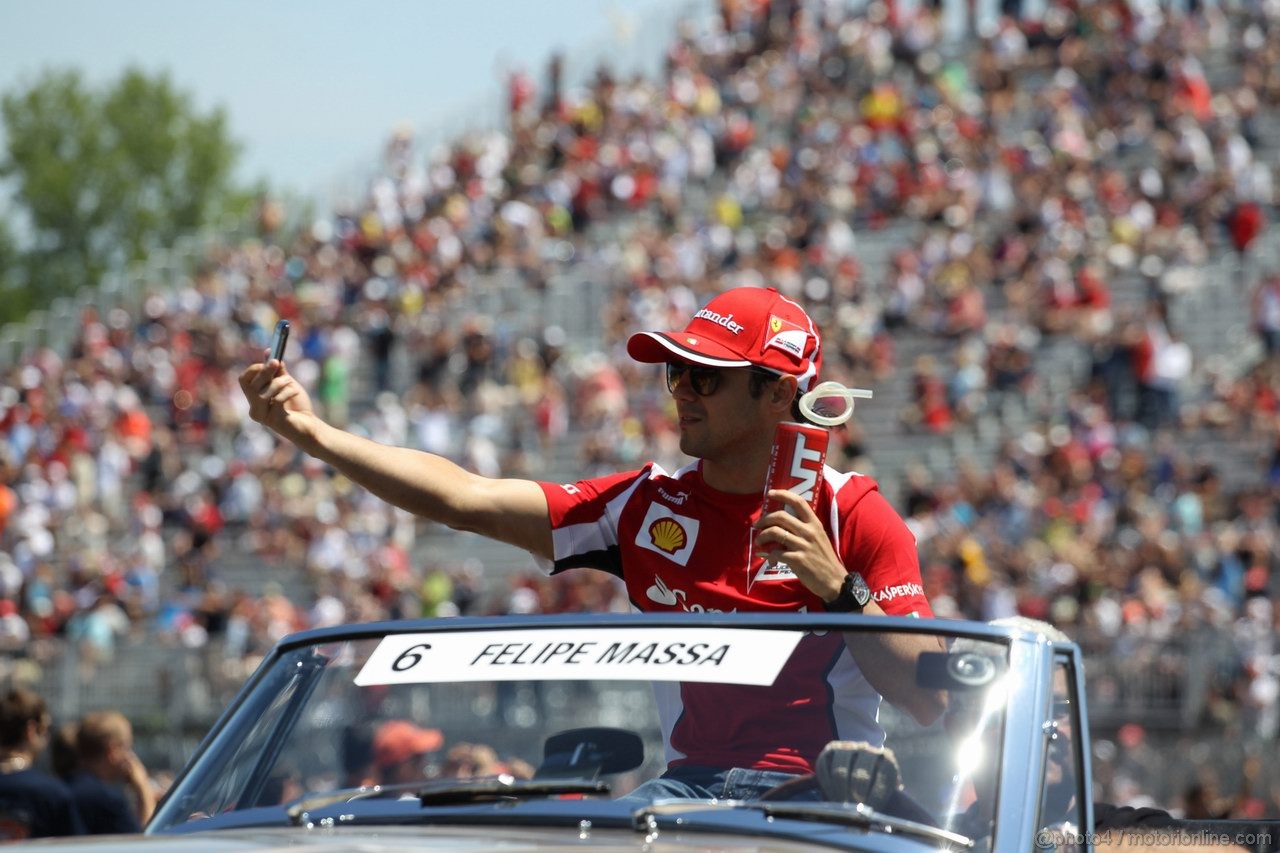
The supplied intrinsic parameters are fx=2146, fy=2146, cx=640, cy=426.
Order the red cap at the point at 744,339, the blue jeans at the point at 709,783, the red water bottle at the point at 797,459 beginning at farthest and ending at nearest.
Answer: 1. the red cap at the point at 744,339
2. the red water bottle at the point at 797,459
3. the blue jeans at the point at 709,783

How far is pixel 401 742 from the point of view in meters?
4.04

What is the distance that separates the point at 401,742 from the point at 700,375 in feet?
4.18

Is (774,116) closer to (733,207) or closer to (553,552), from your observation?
(733,207)

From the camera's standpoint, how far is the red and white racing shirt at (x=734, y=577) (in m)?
3.91

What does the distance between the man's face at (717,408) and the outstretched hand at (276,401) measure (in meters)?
0.86

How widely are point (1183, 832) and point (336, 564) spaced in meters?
18.4

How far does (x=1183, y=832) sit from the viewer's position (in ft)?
15.0

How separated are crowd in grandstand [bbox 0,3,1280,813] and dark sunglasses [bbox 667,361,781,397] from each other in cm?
1198

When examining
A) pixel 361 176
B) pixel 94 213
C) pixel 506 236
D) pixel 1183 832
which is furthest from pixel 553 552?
pixel 94 213

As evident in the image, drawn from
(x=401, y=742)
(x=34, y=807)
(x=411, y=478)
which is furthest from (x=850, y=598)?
(x=34, y=807)

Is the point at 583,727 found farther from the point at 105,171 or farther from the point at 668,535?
the point at 105,171

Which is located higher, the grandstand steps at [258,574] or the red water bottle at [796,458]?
the red water bottle at [796,458]

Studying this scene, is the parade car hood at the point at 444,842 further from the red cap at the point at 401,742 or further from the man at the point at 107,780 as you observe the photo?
the man at the point at 107,780

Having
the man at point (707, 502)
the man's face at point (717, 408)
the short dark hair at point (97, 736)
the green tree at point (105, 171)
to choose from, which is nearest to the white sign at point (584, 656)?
the man at point (707, 502)
